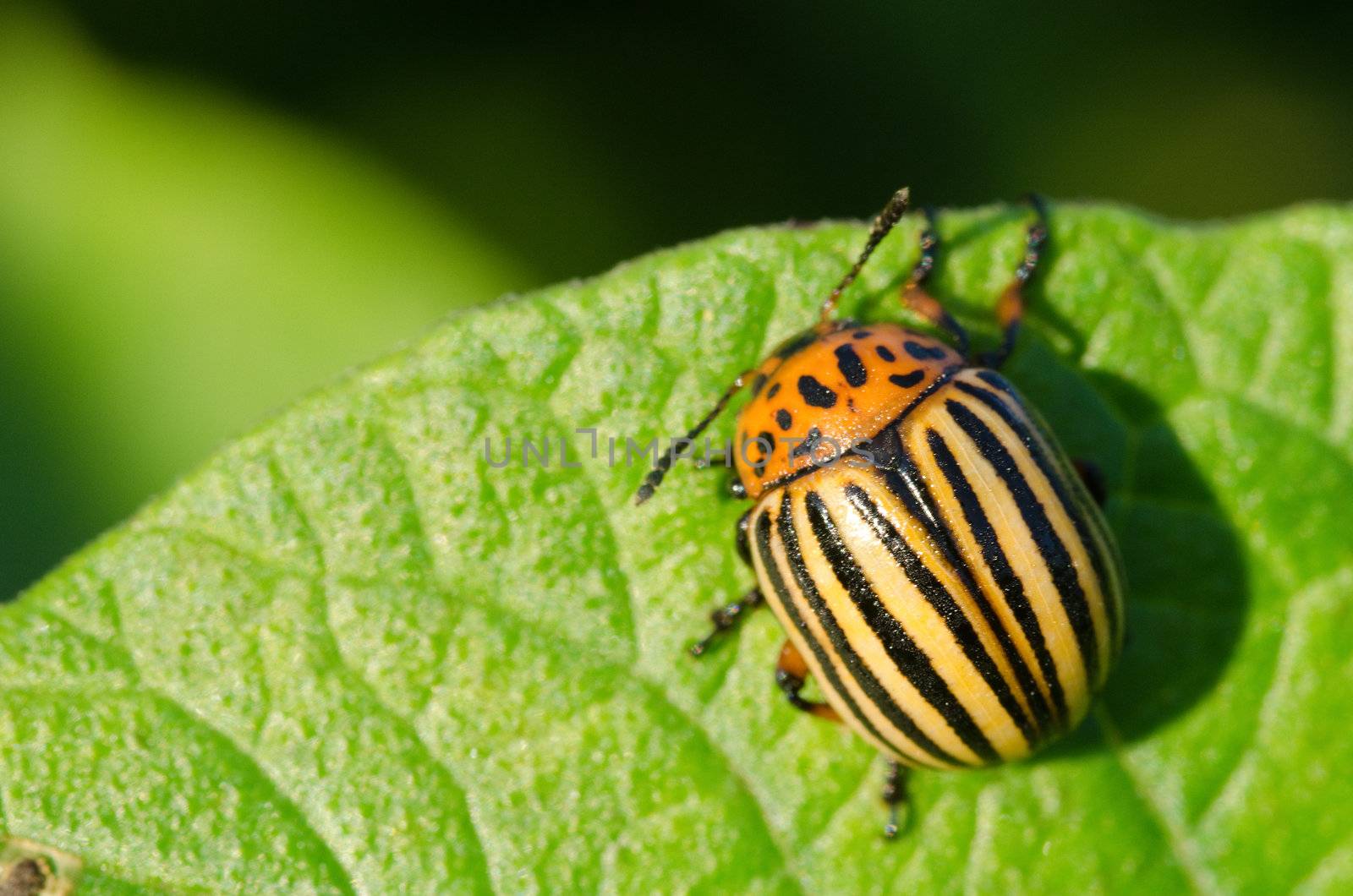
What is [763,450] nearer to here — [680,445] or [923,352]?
[680,445]

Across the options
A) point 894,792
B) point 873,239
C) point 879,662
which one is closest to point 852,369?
point 873,239

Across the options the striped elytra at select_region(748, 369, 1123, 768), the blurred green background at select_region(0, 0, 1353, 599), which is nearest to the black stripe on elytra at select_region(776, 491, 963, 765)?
the striped elytra at select_region(748, 369, 1123, 768)

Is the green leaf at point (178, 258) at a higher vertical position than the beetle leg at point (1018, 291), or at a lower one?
higher

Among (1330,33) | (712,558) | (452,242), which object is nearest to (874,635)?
(712,558)

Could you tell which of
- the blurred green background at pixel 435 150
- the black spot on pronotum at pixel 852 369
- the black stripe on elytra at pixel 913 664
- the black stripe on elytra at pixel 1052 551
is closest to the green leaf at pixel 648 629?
the black spot on pronotum at pixel 852 369

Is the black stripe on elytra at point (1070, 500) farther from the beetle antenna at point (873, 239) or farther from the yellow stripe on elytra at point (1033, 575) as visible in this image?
the beetle antenna at point (873, 239)

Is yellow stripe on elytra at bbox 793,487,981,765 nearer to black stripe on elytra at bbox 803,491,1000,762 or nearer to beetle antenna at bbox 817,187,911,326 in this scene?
black stripe on elytra at bbox 803,491,1000,762
